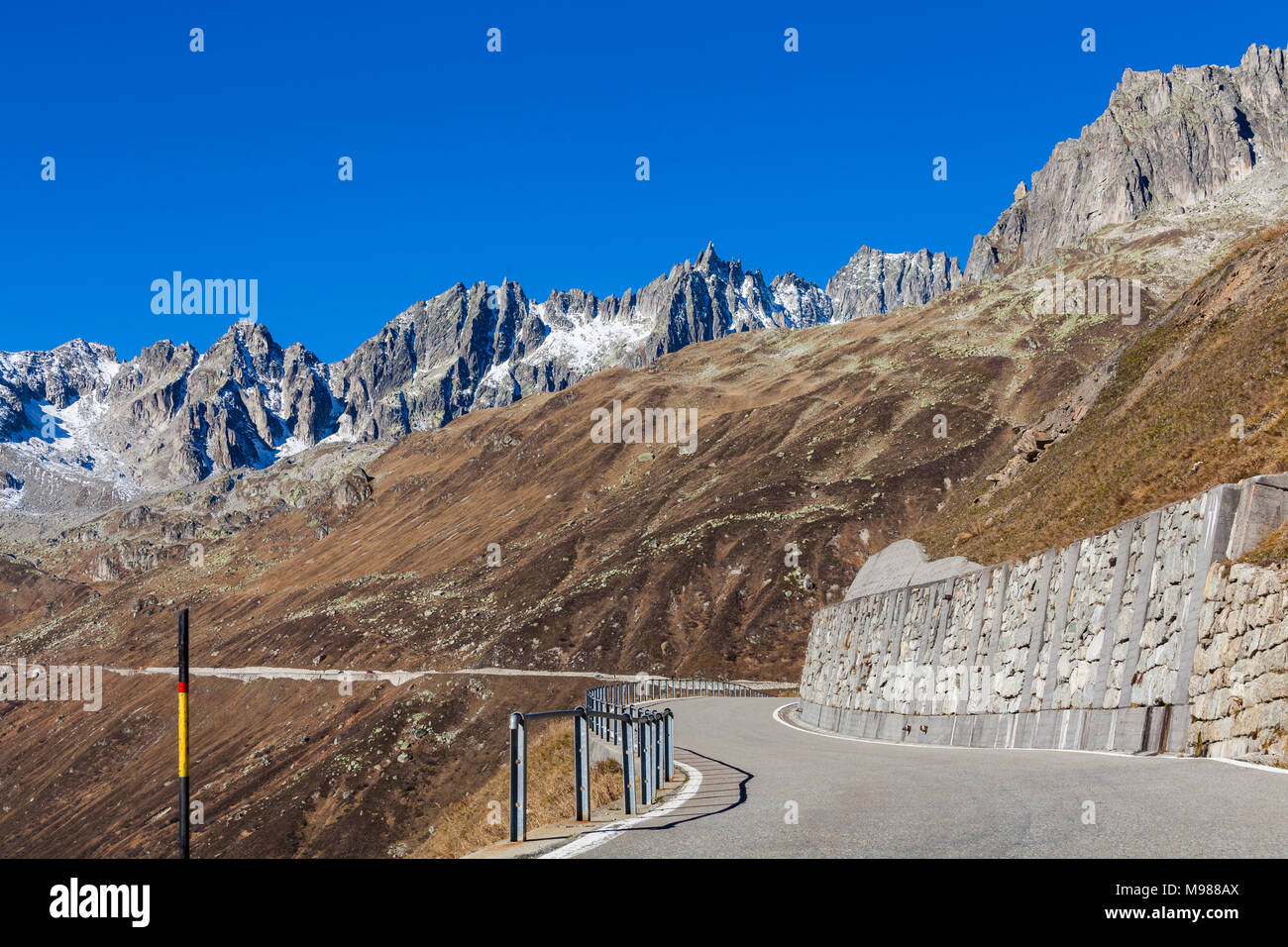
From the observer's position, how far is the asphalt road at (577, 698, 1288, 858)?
23.9 ft

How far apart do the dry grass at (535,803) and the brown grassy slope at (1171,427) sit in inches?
408

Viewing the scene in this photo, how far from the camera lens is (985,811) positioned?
30.2 ft

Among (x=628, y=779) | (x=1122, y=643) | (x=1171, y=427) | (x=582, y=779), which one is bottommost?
(x=628, y=779)

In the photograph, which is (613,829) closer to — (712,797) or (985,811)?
(712,797)

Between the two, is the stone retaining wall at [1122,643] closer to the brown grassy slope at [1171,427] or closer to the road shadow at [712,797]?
the brown grassy slope at [1171,427]

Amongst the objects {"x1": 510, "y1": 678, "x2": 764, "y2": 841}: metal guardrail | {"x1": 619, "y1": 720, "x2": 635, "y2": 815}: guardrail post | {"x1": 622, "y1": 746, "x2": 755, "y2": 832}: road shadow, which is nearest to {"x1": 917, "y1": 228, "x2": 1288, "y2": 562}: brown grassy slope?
{"x1": 622, "y1": 746, "x2": 755, "y2": 832}: road shadow

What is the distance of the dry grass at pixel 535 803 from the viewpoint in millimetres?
14359

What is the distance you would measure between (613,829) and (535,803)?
22.7 ft

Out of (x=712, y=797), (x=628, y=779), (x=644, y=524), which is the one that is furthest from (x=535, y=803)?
(x=644, y=524)

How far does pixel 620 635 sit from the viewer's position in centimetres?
7375

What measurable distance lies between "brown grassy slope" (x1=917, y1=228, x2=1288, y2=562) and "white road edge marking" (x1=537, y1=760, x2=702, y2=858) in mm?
9967

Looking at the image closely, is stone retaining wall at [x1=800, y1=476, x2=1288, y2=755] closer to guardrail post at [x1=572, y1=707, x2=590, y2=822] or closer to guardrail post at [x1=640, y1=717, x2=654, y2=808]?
guardrail post at [x1=640, y1=717, x2=654, y2=808]

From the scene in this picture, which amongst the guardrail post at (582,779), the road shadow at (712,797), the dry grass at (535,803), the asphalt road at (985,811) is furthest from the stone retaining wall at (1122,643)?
the guardrail post at (582,779)
